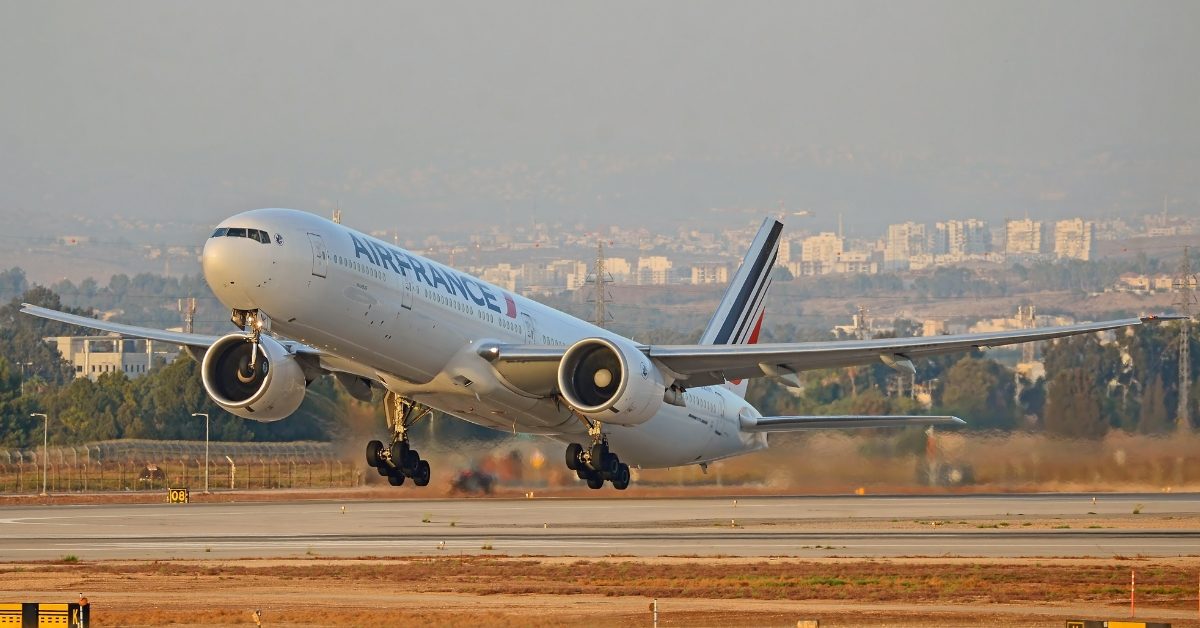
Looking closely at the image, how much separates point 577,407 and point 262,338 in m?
7.54

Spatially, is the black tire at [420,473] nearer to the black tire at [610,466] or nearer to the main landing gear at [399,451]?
the main landing gear at [399,451]

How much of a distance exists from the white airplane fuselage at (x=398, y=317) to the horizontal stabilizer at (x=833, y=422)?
4.58 metres

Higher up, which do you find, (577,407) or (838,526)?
(577,407)

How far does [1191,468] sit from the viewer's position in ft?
193

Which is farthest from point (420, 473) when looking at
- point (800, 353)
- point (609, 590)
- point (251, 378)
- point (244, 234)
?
point (244, 234)

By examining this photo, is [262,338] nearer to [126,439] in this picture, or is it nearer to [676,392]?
[676,392]

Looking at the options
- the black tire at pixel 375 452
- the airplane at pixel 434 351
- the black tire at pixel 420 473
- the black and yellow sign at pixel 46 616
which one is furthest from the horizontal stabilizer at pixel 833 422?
the black and yellow sign at pixel 46 616

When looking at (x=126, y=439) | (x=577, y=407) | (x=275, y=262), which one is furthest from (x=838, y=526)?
(x=126, y=439)

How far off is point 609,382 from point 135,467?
1791 inches

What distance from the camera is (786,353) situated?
3719cm

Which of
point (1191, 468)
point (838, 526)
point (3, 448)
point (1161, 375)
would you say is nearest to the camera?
point (838, 526)

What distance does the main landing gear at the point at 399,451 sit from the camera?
128ft

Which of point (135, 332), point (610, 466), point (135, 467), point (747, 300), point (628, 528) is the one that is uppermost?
point (747, 300)

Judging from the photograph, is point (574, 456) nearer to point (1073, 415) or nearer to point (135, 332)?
point (135, 332)
